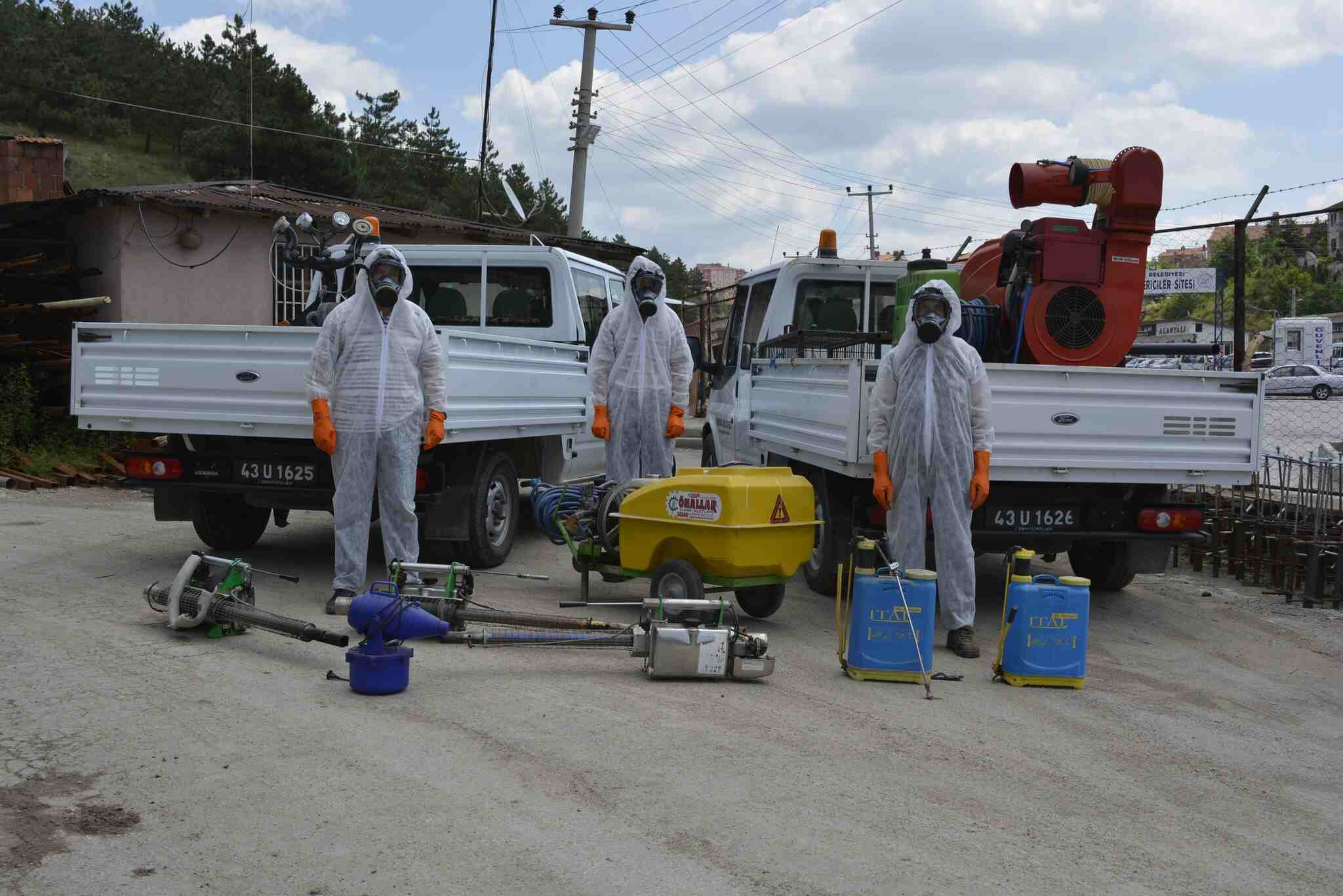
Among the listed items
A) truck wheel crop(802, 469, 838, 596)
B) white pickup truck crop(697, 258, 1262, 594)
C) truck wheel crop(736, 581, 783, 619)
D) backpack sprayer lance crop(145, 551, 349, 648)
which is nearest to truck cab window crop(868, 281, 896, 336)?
white pickup truck crop(697, 258, 1262, 594)

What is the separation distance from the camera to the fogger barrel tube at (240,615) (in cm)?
523

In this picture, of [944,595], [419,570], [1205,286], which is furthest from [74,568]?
[1205,286]

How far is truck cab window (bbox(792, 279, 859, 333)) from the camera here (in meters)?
9.58

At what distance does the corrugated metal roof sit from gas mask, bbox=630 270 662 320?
8973 mm

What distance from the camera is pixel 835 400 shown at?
702 centimetres

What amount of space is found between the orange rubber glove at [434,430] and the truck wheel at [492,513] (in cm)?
102

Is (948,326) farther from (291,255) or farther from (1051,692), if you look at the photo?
(291,255)

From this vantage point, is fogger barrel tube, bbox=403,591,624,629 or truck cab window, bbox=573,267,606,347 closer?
fogger barrel tube, bbox=403,591,624,629

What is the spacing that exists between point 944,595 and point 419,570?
2796 millimetres

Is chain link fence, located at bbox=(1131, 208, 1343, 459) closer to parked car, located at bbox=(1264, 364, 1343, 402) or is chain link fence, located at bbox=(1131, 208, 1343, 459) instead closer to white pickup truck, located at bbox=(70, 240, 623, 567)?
parked car, located at bbox=(1264, 364, 1343, 402)

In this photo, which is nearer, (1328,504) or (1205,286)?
(1328,504)

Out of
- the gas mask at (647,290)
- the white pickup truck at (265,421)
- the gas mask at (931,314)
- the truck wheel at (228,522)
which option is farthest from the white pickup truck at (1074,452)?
the truck wheel at (228,522)

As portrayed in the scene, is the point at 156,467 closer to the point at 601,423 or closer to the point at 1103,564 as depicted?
the point at 601,423

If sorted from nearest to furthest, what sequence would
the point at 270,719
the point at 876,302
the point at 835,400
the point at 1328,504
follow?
the point at 270,719
the point at 835,400
the point at 1328,504
the point at 876,302
